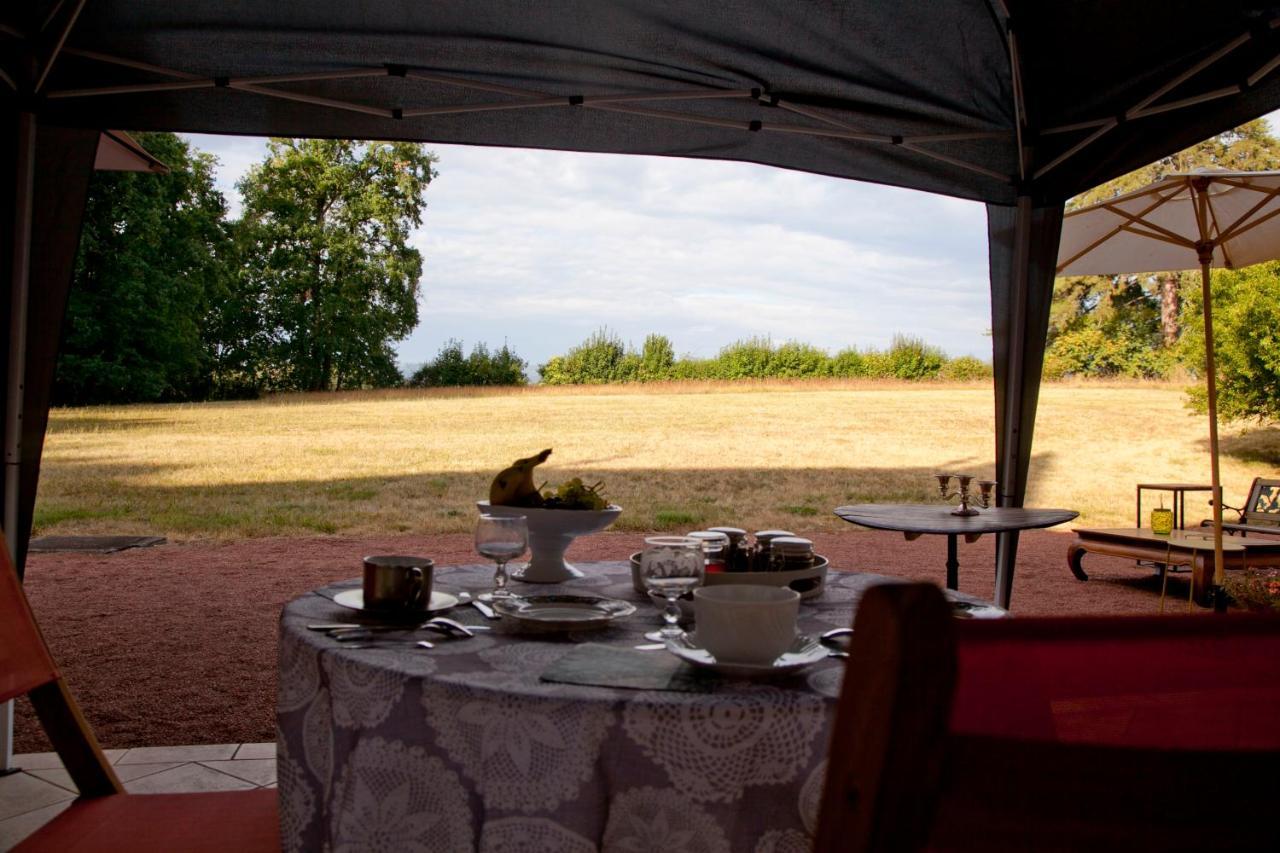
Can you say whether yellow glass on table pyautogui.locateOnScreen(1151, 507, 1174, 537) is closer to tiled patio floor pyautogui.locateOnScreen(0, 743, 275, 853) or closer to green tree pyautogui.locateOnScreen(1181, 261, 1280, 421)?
tiled patio floor pyautogui.locateOnScreen(0, 743, 275, 853)

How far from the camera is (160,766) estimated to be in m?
2.85

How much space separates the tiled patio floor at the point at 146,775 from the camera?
248 cm

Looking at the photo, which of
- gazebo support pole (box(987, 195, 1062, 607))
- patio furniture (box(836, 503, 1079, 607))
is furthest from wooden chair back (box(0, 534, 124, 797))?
gazebo support pole (box(987, 195, 1062, 607))

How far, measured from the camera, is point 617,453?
15031 mm

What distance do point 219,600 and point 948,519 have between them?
4.43 metres

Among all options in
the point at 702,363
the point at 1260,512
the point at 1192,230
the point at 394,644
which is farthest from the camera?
the point at 702,363

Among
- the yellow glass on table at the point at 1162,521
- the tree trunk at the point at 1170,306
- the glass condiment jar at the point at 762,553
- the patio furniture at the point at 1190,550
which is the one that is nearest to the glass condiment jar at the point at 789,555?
the glass condiment jar at the point at 762,553

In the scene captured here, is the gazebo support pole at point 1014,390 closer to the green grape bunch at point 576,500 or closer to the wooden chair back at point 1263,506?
the green grape bunch at point 576,500

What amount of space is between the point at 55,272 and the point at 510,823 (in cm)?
246

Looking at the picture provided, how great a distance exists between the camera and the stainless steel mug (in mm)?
1433

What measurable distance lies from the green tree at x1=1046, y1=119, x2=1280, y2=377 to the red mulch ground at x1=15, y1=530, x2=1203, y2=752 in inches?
439

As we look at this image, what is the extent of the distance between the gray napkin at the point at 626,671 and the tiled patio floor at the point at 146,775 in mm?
1704

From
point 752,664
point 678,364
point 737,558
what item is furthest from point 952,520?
point 678,364

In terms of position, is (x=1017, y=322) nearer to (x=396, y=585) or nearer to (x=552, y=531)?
(x=552, y=531)
